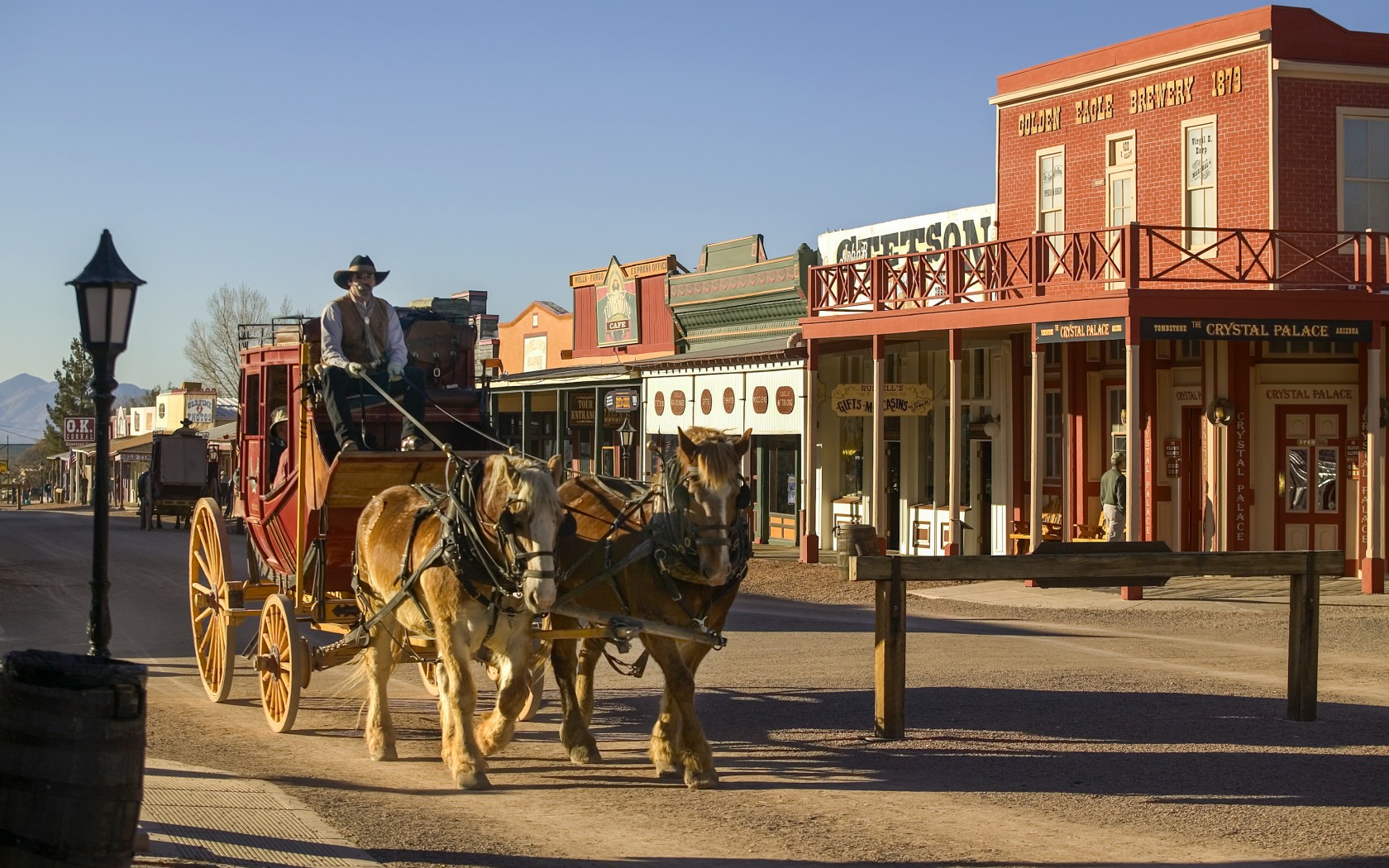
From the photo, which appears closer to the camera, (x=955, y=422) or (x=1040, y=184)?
(x=955, y=422)

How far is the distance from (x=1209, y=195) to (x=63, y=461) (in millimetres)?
88467

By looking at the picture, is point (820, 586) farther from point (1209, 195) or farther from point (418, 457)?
point (418, 457)

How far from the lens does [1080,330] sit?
69.8ft

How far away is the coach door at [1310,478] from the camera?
74.6ft

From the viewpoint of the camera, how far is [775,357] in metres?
28.8

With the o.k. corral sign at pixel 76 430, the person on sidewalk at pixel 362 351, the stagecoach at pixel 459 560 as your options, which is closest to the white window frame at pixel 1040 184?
the stagecoach at pixel 459 560

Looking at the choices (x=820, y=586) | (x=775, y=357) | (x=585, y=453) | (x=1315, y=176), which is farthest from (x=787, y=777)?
(x=585, y=453)

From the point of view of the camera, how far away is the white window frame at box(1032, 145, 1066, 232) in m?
25.7

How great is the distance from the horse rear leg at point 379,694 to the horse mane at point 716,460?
8.08ft

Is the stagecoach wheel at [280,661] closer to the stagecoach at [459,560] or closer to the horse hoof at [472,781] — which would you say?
the stagecoach at [459,560]

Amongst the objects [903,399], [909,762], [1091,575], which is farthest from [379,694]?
[903,399]

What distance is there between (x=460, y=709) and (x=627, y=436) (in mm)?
25449

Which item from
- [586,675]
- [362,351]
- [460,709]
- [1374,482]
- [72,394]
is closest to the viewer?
[460,709]

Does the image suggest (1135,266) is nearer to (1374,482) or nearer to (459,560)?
(1374,482)
